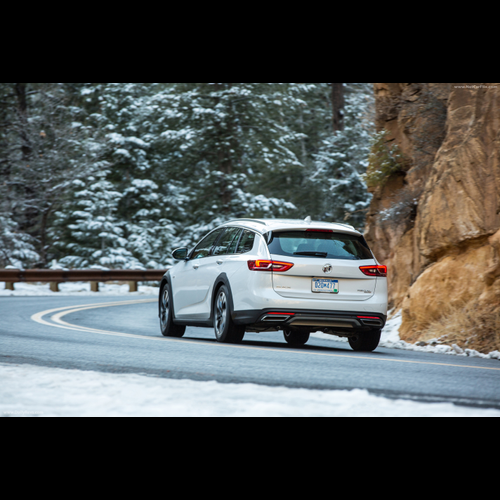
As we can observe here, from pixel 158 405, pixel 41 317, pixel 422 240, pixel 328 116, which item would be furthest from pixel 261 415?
pixel 328 116

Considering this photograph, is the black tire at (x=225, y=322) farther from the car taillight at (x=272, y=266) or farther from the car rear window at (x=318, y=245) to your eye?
the car rear window at (x=318, y=245)

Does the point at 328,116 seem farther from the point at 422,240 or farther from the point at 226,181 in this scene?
the point at 422,240

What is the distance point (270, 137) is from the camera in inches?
1507

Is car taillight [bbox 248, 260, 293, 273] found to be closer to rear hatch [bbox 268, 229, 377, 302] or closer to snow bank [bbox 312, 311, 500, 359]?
rear hatch [bbox 268, 229, 377, 302]

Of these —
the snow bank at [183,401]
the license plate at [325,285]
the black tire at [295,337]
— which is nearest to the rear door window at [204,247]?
the black tire at [295,337]

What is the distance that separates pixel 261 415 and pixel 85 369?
309 centimetres

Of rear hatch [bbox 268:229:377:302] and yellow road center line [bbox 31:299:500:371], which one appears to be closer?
yellow road center line [bbox 31:299:500:371]

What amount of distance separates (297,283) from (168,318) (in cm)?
319

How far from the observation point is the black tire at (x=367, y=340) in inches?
414

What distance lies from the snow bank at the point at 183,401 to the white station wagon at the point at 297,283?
3.08 metres

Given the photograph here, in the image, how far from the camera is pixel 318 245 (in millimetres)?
9961

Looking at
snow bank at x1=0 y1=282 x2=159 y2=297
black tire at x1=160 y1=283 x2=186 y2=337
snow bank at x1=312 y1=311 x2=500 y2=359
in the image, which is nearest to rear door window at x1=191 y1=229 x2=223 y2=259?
black tire at x1=160 y1=283 x2=186 y2=337

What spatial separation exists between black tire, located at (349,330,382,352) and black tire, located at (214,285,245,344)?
1604mm

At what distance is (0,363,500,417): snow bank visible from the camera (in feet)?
17.5
